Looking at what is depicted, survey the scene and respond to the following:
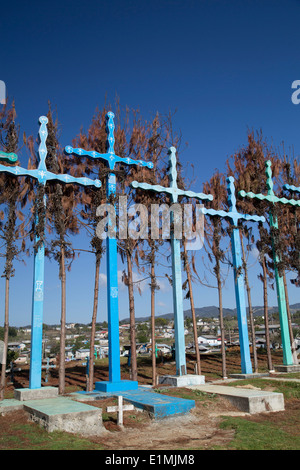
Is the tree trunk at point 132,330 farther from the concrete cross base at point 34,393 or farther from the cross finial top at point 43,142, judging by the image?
the cross finial top at point 43,142

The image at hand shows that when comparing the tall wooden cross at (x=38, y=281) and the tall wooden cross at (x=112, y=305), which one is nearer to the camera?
the tall wooden cross at (x=38, y=281)

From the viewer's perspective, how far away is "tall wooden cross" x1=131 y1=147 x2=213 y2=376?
11.2m

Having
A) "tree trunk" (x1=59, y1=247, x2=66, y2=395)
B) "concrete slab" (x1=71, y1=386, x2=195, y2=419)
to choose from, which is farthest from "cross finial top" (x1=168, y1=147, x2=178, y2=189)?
"concrete slab" (x1=71, y1=386, x2=195, y2=419)

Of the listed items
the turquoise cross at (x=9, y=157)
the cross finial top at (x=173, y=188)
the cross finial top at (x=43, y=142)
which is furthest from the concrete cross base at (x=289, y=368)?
the turquoise cross at (x=9, y=157)

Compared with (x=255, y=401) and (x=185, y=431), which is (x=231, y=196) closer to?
(x=255, y=401)

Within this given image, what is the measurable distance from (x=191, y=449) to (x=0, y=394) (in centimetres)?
623

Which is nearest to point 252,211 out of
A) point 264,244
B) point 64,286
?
point 264,244

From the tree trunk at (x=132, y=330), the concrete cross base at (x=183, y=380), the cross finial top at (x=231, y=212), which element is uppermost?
the cross finial top at (x=231, y=212)

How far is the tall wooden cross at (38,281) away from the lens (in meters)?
8.98

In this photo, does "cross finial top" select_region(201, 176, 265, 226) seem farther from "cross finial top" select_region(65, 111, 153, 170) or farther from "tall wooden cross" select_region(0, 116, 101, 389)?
Result: "tall wooden cross" select_region(0, 116, 101, 389)

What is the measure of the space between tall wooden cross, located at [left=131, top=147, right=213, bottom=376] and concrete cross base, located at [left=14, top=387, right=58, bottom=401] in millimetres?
3682

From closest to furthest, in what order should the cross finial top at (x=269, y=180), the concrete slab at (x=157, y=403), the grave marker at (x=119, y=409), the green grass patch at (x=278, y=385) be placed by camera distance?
the grave marker at (x=119, y=409) → the concrete slab at (x=157, y=403) → the green grass patch at (x=278, y=385) → the cross finial top at (x=269, y=180)

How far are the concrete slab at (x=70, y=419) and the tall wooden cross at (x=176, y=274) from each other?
4516mm
